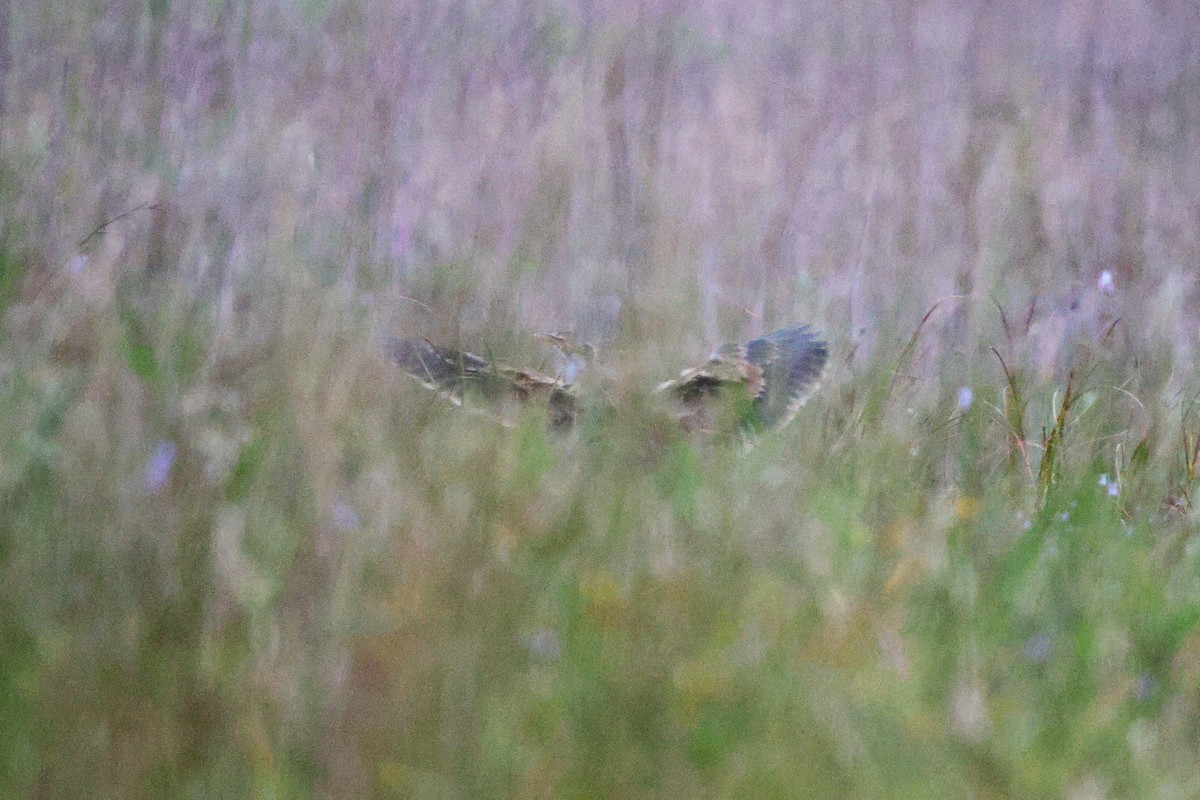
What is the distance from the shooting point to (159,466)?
1007mm

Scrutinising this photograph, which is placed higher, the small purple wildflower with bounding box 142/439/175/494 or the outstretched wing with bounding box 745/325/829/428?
the outstretched wing with bounding box 745/325/829/428

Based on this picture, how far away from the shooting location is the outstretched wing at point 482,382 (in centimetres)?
149

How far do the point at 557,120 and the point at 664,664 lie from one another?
1.84 m

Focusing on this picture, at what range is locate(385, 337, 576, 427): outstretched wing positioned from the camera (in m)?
1.49

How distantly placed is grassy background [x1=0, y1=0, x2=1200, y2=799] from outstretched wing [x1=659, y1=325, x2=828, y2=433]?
68mm

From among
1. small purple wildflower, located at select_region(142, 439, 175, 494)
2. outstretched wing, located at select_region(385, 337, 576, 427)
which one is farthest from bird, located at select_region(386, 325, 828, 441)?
small purple wildflower, located at select_region(142, 439, 175, 494)

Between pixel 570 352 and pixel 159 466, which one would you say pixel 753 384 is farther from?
pixel 159 466

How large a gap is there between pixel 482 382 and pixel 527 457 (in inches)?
10.7

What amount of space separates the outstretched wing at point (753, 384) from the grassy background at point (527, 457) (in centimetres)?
7

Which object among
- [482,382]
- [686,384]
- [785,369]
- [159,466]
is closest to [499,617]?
[159,466]

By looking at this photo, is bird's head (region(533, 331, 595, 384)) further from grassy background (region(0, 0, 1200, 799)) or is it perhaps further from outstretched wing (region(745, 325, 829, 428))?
outstretched wing (region(745, 325, 829, 428))

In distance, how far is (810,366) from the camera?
5.97 ft

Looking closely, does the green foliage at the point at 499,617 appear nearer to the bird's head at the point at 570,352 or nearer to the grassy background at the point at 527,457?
the grassy background at the point at 527,457

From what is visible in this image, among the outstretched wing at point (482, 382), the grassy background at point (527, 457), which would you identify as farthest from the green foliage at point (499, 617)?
the outstretched wing at point (482, 382)
